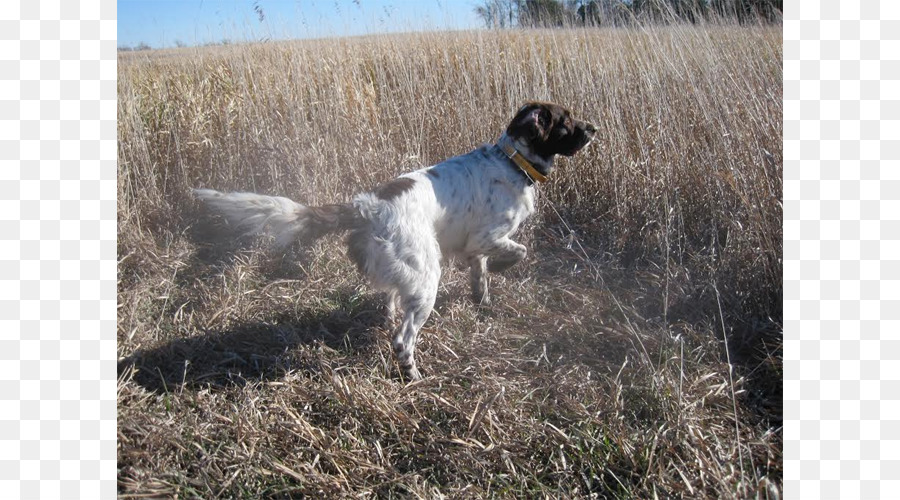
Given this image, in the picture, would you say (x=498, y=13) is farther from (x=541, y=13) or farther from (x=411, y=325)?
(x=411, y=325)

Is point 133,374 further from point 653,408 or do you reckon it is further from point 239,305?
point 653,408

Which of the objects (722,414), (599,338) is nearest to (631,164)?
(599,338)

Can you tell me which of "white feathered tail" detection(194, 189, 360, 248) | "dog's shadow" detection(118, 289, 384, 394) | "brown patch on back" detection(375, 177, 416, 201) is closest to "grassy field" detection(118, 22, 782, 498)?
"dog's shadow" detection(118, 289, 384, 394)

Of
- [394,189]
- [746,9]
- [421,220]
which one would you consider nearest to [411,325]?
[421,220]

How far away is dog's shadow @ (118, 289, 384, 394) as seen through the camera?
281 cm

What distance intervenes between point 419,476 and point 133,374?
4.89 feet

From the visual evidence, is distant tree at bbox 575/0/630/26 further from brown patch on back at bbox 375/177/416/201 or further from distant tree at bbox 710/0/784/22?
brown patch on back at bbox 375/177/416/201

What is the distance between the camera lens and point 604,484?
210 centimetres

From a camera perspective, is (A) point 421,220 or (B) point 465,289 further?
(B) point 465,289

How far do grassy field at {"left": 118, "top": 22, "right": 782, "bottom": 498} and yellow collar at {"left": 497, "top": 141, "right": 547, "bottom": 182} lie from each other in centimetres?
70

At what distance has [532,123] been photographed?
3.32m

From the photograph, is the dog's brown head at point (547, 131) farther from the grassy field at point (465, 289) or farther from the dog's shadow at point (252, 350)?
the dog's shadow at point (252, 350)

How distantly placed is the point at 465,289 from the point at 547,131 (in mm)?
1130

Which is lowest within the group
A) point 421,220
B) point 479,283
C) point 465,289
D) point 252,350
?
point 465,289
